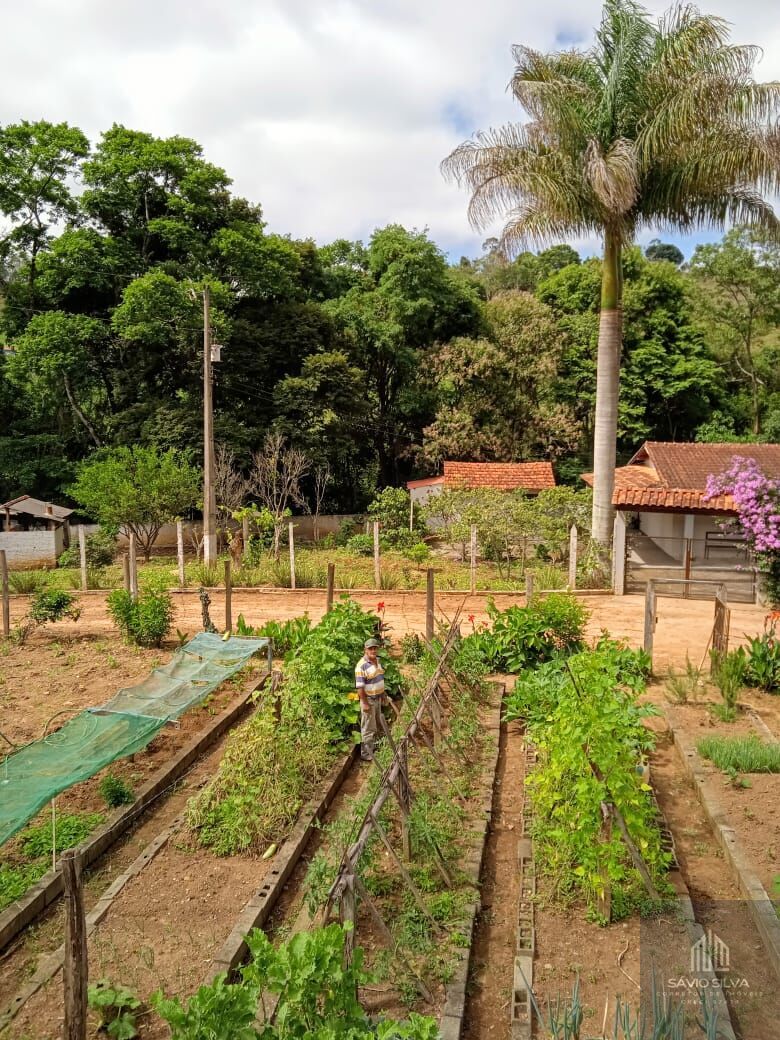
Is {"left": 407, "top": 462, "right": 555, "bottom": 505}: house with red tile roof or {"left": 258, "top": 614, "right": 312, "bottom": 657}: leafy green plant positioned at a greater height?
{"left": 407, "top": 462, "right": 555, "bottom": 505}: house with red tile roof

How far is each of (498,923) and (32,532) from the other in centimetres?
1846

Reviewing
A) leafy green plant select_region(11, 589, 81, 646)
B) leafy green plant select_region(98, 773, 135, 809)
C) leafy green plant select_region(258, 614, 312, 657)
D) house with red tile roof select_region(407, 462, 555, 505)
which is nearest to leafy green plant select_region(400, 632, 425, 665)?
leafy green plant select_region(258, 614, 312, 657)

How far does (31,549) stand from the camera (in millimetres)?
20375

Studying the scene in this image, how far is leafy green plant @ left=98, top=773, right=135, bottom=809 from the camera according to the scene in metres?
6.84

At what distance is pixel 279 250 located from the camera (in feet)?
83.4

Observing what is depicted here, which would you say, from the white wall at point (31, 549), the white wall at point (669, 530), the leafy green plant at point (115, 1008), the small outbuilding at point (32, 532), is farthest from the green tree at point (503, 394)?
the leafy green plant at point (115, 1008)

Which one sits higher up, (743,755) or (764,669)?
(764,669)

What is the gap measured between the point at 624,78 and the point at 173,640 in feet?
45.1

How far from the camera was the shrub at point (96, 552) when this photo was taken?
19922mm

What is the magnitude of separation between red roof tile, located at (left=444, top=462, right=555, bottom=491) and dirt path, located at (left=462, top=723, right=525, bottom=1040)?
1652 cm

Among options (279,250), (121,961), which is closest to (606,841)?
(121,961)

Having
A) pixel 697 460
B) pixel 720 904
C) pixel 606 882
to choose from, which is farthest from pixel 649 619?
pixel 697 460

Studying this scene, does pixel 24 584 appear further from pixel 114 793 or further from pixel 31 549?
pixel 114 793

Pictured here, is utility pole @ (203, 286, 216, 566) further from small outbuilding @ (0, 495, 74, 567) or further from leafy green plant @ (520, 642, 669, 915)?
leafy green plant @ (520, 642, 669, 915)
